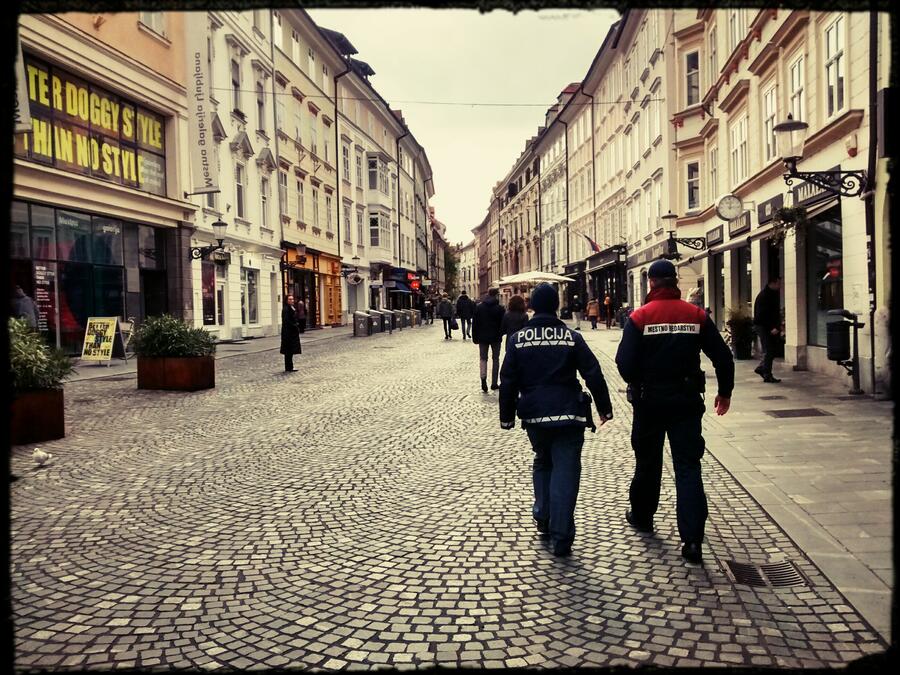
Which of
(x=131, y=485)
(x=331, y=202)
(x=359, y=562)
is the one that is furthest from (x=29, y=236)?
(x=331, y=202)

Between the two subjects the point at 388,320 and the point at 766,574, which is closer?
the point at 766,574

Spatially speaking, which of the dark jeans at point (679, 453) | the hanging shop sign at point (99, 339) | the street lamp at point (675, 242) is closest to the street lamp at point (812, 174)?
the dark jeans at point (679, 453)

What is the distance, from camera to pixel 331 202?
139ft

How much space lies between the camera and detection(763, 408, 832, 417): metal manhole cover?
908 cm

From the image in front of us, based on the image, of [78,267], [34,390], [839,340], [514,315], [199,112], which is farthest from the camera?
[199,112]

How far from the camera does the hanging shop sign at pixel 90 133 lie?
54.7 ft

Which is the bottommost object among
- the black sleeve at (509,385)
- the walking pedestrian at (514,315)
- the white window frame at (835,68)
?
the black sleeve at (509,385)

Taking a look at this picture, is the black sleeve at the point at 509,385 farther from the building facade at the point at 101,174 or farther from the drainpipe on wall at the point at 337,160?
the drainpipe on wall at the point at 337,160

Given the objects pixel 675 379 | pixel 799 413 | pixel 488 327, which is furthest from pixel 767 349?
pixel 675 379

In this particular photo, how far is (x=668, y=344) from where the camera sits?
14.8 ft

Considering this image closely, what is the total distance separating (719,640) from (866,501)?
8.89ft

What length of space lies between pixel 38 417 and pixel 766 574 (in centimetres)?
764

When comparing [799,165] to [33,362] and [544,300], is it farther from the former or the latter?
[33,362]

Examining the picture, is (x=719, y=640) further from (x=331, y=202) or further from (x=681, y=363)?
(x=331, y=202)
